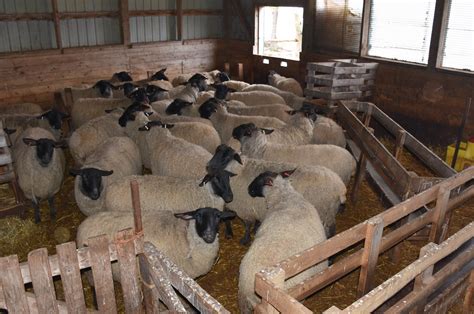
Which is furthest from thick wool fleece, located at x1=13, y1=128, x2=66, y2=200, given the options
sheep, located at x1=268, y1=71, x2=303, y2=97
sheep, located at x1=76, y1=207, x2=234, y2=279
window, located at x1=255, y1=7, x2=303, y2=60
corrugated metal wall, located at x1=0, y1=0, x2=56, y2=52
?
window, located at x1=255, y1=7, x2=303, y2=60

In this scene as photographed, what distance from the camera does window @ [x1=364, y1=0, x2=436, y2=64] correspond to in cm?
901

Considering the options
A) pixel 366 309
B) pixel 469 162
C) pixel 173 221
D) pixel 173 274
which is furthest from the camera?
pixel 469 162

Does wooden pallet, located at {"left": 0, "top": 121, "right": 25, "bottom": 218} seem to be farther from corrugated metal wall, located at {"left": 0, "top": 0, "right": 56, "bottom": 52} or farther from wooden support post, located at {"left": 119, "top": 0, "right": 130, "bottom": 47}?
wooden support post, located at {"left": 119, "top": 0, "right": 130, "bottom": 47}

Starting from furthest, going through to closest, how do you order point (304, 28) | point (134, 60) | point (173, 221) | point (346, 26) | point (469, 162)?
point (134, 60)
point (304, 28)
point (346, 26)
point (469, 162)
point (173, 221)

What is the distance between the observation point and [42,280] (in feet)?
9.65

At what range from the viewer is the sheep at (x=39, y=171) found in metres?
6.29

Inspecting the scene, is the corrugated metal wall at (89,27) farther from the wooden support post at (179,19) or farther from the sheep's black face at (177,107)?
the sheep's black face at (177,107)

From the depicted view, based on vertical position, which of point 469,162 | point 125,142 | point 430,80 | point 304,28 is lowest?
point 469,162

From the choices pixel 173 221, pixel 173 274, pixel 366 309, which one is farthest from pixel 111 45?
pixel 366 309

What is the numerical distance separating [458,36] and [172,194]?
6687 mm

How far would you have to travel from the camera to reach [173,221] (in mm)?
4605

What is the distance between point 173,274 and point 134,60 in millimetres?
10775

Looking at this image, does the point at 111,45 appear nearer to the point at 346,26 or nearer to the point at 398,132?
Answer: the point at 346,26

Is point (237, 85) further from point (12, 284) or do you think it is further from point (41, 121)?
point (12, 284)
